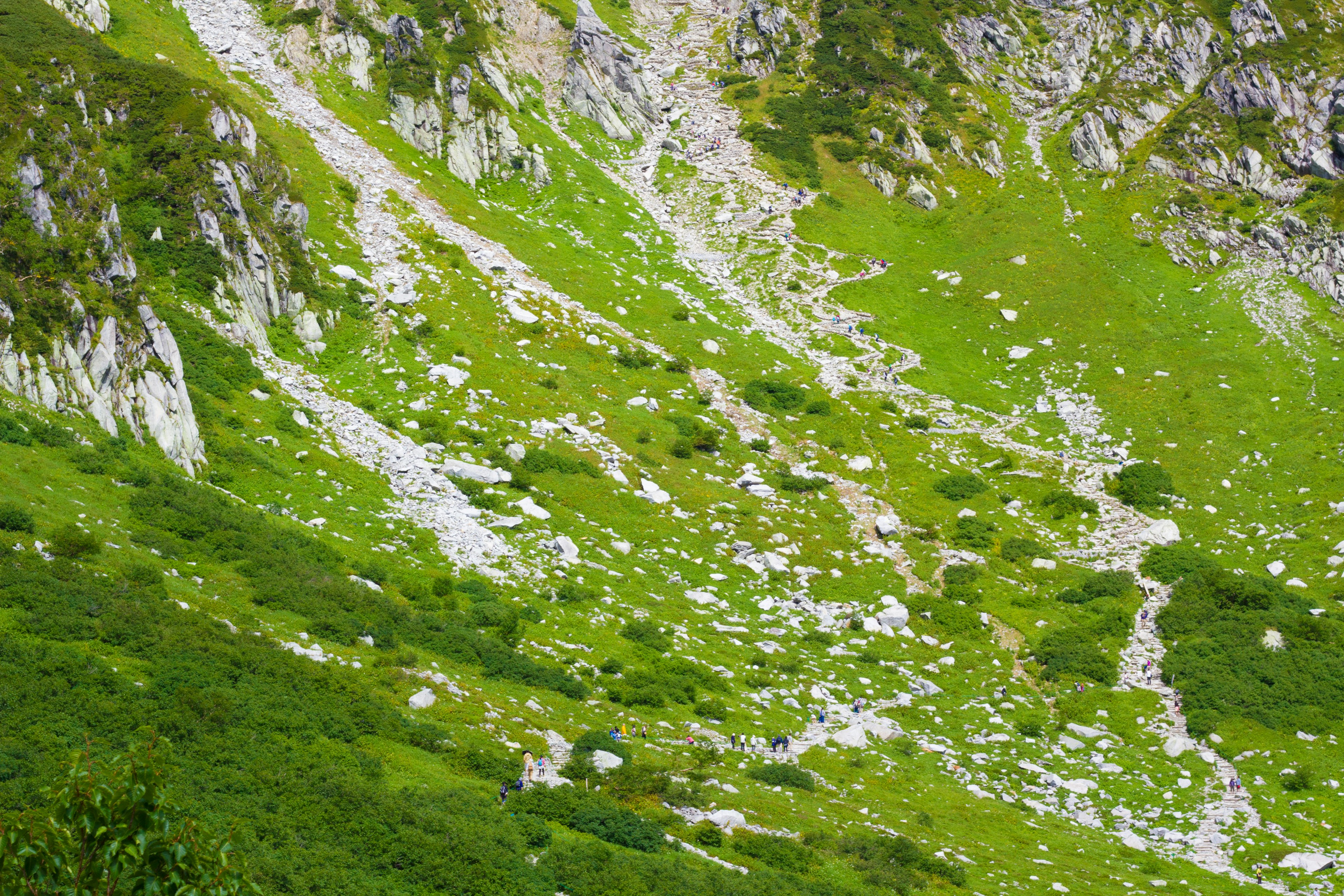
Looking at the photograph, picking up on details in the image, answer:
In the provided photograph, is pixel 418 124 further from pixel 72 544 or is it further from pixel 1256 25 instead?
pixel 1256 25

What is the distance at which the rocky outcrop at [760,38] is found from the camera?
100500 mm

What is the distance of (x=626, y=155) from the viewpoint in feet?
287

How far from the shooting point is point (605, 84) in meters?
91.2

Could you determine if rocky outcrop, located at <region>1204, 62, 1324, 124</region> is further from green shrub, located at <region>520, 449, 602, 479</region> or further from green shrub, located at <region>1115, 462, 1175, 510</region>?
green shrub, located at <region>520, 449, 602, 479</region>

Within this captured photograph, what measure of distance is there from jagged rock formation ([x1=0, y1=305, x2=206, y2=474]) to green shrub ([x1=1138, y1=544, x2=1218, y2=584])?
145 ft

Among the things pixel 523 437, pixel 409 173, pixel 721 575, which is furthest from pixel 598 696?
pixel 409 173

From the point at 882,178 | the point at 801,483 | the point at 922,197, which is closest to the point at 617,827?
the point at 801,483

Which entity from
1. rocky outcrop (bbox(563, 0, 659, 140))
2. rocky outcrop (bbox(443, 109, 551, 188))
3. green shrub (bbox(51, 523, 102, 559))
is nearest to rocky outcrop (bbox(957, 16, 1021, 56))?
rocky outcrop (bbox(563, 0, 659, 140))

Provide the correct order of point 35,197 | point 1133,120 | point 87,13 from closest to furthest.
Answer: point 35,197 → point 87,13 → point 1133,120

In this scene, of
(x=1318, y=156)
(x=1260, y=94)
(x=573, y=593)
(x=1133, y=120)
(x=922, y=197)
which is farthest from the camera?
(x=1133, y=120)

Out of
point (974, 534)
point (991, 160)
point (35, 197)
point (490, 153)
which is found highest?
point (991, 160)

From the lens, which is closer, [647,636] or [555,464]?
[647,636]

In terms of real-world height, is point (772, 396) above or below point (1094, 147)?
below

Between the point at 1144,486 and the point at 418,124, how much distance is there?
198 ft
